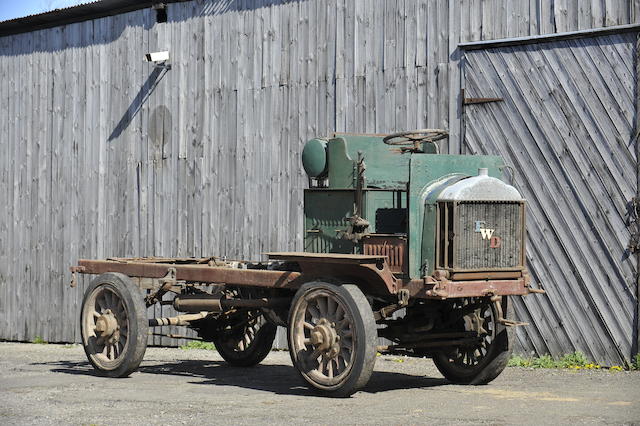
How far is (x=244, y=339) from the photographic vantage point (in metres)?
12.6

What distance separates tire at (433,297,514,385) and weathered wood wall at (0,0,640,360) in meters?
3.41

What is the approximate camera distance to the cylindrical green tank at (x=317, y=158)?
34.9ft

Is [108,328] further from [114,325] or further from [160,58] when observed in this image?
[160,58]

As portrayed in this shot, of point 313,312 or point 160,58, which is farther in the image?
point 160,58

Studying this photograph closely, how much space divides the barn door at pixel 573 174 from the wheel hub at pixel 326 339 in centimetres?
382

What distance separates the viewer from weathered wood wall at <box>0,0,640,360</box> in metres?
13.5

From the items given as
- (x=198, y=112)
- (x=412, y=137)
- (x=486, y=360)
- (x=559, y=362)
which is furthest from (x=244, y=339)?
(x=198, y=112)

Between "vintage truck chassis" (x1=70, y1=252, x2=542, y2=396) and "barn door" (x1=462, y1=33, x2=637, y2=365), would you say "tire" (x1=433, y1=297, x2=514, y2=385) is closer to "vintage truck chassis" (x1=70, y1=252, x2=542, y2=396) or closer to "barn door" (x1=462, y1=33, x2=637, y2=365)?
"vintage truck chassis" (x1=70, y1=252, x2=542, y2=396)

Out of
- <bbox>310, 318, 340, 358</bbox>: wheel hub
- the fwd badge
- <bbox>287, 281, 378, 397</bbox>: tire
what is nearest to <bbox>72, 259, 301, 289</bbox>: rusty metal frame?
<bbox>287, 281, 378, 397</bbox>: tire

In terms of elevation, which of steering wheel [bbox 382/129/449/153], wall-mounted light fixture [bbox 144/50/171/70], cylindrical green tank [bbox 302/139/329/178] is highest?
wall-mounted light fixture [bbox 144/50/171/70]

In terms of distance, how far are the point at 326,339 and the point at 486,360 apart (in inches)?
72.4

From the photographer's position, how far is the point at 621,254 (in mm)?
11922

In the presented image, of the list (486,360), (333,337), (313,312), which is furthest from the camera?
(486,360)

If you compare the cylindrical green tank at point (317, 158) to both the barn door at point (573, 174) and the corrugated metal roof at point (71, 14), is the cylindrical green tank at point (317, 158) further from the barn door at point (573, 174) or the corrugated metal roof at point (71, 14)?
the corrugated metal roof at point (71, 14)
